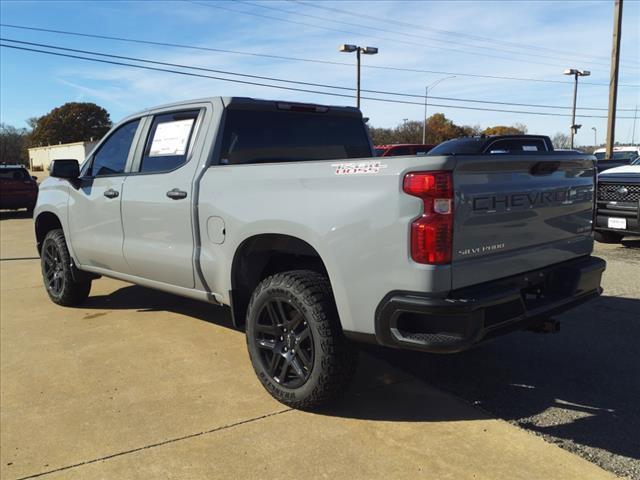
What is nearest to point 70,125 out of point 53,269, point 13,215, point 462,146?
point 13,215

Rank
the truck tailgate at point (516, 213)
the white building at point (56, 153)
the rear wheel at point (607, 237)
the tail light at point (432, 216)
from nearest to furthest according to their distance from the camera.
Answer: the tail light at point (432, 216), the truck tailgate at point (516, 213), the rear wheel at point (607, 237), the white building at point (56, 153)

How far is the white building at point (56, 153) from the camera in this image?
63.5 meters

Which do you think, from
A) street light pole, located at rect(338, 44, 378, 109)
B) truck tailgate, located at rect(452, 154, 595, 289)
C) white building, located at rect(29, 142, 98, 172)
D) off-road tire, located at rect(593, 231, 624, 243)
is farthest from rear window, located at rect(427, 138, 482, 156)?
white building, located at rect(29, 142, 98, 172)

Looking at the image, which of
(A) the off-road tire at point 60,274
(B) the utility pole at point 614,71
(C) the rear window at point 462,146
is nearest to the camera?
(A) the off-road tire at point 60,274

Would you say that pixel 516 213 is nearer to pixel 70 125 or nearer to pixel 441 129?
pixel 441 129

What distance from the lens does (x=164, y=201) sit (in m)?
4.30

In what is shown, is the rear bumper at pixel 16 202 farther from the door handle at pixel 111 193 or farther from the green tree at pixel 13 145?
the green tree at pixel 13 145

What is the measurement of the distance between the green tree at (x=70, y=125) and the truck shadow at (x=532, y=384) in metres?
91.4

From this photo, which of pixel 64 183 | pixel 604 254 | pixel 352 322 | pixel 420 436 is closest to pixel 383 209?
pixel 352 322

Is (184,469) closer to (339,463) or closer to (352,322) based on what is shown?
(339,463)

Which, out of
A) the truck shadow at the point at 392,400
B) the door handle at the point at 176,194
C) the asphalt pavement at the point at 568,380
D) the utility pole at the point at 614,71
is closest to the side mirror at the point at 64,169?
the door handle at the point at 176,194

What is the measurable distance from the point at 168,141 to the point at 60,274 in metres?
2.45

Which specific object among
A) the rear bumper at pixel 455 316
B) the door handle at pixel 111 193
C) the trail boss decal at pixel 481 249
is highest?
the door handle at pixel 111 193

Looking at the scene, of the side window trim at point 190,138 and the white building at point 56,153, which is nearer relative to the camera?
the side window trim at point 190,138
